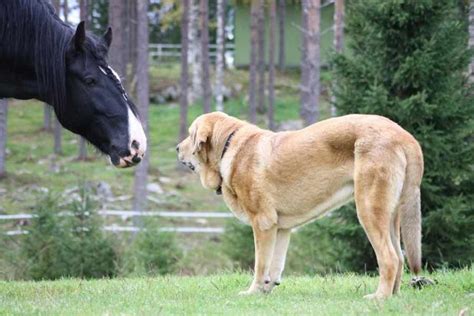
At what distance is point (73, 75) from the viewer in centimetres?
812

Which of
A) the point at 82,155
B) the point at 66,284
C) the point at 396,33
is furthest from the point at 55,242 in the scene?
the point at 82,155

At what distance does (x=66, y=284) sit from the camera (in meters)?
9.62

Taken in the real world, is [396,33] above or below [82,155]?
above

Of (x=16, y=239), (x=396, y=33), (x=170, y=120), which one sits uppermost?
(x=396, y=33)

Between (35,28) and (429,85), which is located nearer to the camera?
(35,28)

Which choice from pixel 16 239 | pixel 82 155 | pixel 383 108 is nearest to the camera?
pixel 383 108

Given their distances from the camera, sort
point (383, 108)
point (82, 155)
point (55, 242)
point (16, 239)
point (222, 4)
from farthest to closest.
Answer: point (222, 4), point (82, 155), point (16, 239), point (55, 242), point (383, 108)

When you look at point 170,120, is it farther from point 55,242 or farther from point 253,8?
point 55,242

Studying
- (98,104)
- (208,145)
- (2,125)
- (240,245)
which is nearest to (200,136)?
(208,145)

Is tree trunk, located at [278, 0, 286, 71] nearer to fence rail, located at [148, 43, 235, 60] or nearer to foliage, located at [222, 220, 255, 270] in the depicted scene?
fence rail, located at [148, 43, 235, 60]

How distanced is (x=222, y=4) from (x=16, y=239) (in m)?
22.8

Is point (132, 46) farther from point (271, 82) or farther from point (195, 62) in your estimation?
point (271, 82)

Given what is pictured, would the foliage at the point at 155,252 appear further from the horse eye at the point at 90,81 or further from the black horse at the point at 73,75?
the horse eye at the point at 90,81

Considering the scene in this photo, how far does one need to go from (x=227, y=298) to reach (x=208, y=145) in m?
1.57
